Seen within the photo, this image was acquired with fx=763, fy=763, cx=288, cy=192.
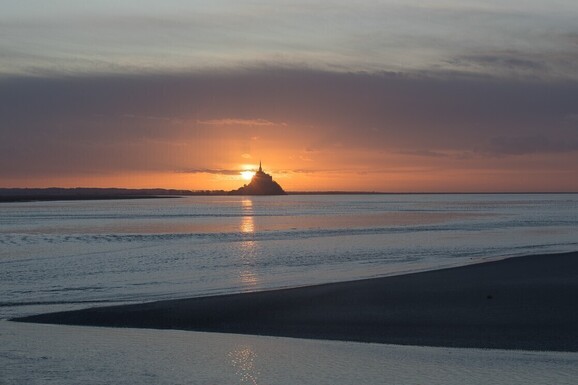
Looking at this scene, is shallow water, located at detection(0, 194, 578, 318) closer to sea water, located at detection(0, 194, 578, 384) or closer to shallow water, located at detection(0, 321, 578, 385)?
sea water, located at detection(0, 194, 578, 384)

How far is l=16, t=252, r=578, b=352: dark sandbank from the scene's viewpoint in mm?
16172

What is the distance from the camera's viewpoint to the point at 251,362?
14.1 m

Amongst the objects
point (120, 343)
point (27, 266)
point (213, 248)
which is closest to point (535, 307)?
point (120, 343)

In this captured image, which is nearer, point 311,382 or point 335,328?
point 311,382

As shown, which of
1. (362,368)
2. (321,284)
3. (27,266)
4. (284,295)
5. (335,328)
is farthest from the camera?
(27,266)

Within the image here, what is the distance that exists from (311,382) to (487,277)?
1461cm

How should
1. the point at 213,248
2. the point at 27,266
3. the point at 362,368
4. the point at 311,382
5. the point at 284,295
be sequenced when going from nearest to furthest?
1. the point at 311,382
2. the point at 362,368
3. the point at 284,295
4. the point at 27,266
5. the point at 213,248

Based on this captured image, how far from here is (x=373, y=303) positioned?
794 inches

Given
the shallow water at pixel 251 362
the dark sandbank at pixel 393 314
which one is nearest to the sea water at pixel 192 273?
the shallow water at pixel 251 362

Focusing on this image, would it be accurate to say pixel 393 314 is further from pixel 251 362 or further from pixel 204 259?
pixel 204 259

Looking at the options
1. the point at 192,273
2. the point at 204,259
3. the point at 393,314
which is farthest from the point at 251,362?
the point at 204,259

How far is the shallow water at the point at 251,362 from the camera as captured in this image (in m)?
12.8

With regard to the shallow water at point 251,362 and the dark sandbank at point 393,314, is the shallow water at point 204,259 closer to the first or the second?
the dark sandbank at point 393,314

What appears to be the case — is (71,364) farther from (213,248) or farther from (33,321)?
(213,248)
